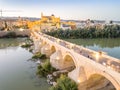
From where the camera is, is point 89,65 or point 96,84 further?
point 96,84

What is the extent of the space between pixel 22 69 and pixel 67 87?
7834 mm

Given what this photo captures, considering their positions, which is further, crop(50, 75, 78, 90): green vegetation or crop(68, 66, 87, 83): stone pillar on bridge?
crop(68, 66, 87, 83): stone pillar on bridge

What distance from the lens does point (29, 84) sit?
14.9 m

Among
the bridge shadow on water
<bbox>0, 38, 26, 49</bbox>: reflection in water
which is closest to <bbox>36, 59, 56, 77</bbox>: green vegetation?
the bridge shadow on water

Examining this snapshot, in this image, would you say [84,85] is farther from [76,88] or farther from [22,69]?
[22,69]

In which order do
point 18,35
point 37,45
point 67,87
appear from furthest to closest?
point 18,35
point 37,45
point 67,87

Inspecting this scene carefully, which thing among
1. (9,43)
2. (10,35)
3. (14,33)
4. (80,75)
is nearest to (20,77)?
(80,75)

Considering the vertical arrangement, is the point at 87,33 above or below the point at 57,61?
below

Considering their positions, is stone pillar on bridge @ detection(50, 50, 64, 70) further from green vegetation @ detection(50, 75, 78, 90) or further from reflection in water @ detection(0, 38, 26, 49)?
reflection in water @ detection(0, 38, 26, 49)

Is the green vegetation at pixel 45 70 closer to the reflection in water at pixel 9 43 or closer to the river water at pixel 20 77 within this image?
the river water at pixel 20 77

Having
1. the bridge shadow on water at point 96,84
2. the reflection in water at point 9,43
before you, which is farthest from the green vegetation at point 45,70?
the reflection in water at point 9,43

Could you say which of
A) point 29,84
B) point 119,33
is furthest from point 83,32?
point 29,84

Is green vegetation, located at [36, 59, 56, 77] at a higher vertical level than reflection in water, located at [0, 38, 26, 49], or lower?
higher

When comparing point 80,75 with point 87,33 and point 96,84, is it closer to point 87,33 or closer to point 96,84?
point 96,84
